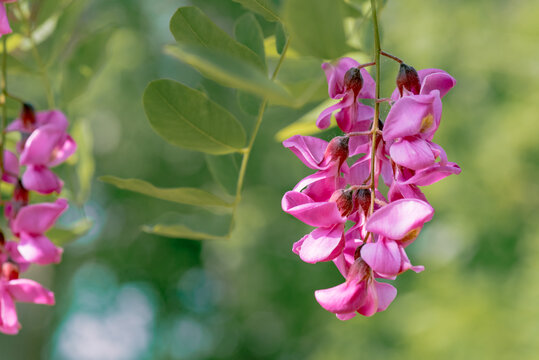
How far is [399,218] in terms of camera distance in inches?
14.3

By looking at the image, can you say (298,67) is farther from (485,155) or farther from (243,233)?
A: (243,233)

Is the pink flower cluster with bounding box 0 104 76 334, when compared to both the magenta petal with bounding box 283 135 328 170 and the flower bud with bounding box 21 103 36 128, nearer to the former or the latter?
the flower bud with bounding box 21 103 36 128

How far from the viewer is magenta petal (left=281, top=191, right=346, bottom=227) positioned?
37cm

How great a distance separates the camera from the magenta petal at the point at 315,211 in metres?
0.37

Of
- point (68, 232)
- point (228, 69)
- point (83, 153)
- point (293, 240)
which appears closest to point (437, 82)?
point (228, 69)

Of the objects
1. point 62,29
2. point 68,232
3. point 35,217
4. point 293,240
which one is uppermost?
point 62,29

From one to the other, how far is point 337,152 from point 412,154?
5cm

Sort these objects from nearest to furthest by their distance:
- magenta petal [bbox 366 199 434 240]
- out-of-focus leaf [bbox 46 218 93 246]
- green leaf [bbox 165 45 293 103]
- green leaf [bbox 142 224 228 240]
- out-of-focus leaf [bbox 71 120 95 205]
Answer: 1. green leaf [bbox 165 45 293 103]
2. magenta petal [bbox 366 199 434 240]
3. green leaf [bbox 142 224 228 240]
4. out-of-focus leaf [bbox 46 218 93 246]
5. out-of-focus leaf [bbox 71 120 95 205]

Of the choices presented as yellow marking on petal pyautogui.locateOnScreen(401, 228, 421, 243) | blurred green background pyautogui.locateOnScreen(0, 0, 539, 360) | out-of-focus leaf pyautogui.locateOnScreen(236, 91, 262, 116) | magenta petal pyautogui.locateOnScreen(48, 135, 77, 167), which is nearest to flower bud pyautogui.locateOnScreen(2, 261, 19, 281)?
magenta petal pyautogui.locateOnScreen(48, 135, 77, 167)

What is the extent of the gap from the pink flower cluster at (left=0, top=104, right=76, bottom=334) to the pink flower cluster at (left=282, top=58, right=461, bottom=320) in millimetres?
263

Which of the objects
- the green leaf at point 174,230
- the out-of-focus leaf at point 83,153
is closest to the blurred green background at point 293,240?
the out-of-focus leaf at point 83,153

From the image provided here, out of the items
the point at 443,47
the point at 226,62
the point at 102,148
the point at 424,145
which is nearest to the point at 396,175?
the point at 424,145

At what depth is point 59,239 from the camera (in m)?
0.75

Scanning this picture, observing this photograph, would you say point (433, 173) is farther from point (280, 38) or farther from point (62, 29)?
point (62, 29)
